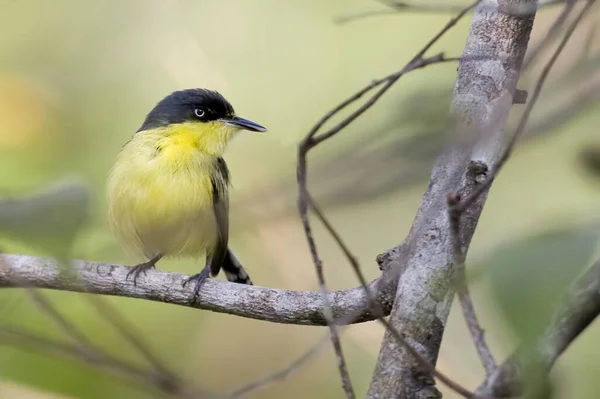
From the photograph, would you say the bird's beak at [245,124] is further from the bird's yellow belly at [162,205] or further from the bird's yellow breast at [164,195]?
the bird's yellow belly at [162,205]

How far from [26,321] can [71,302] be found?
1.72ft

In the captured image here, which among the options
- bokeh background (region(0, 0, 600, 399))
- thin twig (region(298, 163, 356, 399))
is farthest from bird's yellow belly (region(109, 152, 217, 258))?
thin twig (region(298, 163, 356, 399))

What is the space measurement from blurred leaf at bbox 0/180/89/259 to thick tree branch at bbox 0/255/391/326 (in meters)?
1.51

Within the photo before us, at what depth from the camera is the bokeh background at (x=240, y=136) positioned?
349cm

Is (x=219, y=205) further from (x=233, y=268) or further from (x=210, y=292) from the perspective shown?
(x=210, y=292)

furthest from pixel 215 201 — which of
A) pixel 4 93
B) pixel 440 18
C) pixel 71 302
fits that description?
pixel 440 18

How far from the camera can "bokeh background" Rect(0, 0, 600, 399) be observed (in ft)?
11.4

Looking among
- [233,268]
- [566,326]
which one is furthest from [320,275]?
[233,268]

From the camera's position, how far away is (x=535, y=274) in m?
0.67

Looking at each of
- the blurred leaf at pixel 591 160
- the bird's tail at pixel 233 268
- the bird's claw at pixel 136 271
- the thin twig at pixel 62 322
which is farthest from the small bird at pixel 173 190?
the blurred leaf at pixel 591 160

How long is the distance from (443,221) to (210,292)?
3.23 ft

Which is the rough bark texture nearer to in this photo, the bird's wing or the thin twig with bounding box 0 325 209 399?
the thin twig with bounding box 0 325 209 399

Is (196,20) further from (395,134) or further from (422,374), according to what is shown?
(395,134)

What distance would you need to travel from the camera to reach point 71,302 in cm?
346
